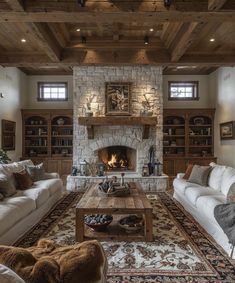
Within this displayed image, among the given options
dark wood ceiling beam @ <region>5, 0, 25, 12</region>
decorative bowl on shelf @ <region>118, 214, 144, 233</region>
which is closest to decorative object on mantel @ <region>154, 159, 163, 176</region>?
decorative bowl on shelf @ <region>118, 214, 144, 233</region>

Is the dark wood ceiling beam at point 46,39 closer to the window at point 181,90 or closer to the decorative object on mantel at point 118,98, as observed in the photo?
the decorative object on mantel at point 118,98

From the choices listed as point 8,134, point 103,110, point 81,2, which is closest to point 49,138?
point 8,134

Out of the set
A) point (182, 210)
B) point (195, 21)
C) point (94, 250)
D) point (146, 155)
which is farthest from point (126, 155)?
point (94, 250)

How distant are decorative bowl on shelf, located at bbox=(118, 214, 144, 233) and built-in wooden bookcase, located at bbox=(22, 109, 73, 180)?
4.61 m

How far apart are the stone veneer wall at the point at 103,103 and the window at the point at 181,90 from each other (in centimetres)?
149

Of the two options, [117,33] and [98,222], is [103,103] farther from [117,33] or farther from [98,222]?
[98,222]

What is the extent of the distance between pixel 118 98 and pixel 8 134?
318cm

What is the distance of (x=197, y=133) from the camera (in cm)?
859

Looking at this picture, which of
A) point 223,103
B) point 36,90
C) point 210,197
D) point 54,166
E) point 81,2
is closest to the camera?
point 81,2

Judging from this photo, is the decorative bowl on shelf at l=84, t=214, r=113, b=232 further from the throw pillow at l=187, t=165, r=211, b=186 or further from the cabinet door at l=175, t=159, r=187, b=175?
the cabinet door at l=175, t=159, r=187, b=175

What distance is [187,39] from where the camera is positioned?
5.00 meters

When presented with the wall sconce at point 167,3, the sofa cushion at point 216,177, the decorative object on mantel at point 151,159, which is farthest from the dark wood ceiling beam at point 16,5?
the decorative object on mantel at point 151,159

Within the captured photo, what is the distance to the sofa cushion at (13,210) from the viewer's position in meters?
3.02

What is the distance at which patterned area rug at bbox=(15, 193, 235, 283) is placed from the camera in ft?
8.34
